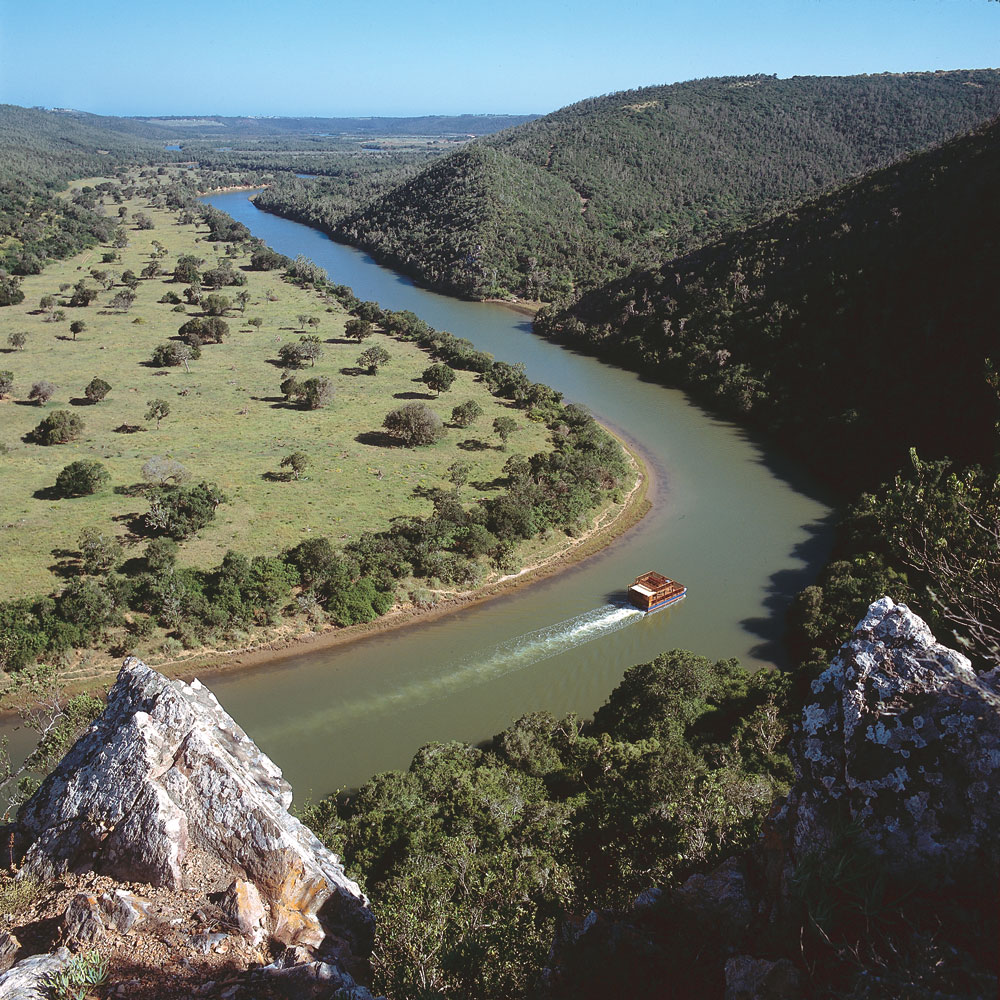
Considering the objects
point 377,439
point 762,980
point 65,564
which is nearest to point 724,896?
point 762,980

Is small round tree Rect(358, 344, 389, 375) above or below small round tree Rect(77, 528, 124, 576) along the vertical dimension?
above

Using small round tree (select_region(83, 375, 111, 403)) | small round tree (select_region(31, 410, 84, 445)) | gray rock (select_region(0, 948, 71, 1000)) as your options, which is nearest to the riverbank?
gray rock (select_region(0, 948, 71, 1000))

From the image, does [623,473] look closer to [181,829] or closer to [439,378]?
[439,378]

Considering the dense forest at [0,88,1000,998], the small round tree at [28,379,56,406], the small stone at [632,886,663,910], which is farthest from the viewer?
the small round tree at [28,379,56,406]

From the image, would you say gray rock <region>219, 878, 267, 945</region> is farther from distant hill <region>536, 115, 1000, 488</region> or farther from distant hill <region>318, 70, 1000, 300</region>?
distant hill <region>318, 70, 1000, 300</region>

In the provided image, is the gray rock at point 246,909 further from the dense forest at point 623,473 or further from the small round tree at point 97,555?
the small round tree at point 97,555

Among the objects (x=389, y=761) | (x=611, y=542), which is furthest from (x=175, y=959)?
(x=611, y=542)
